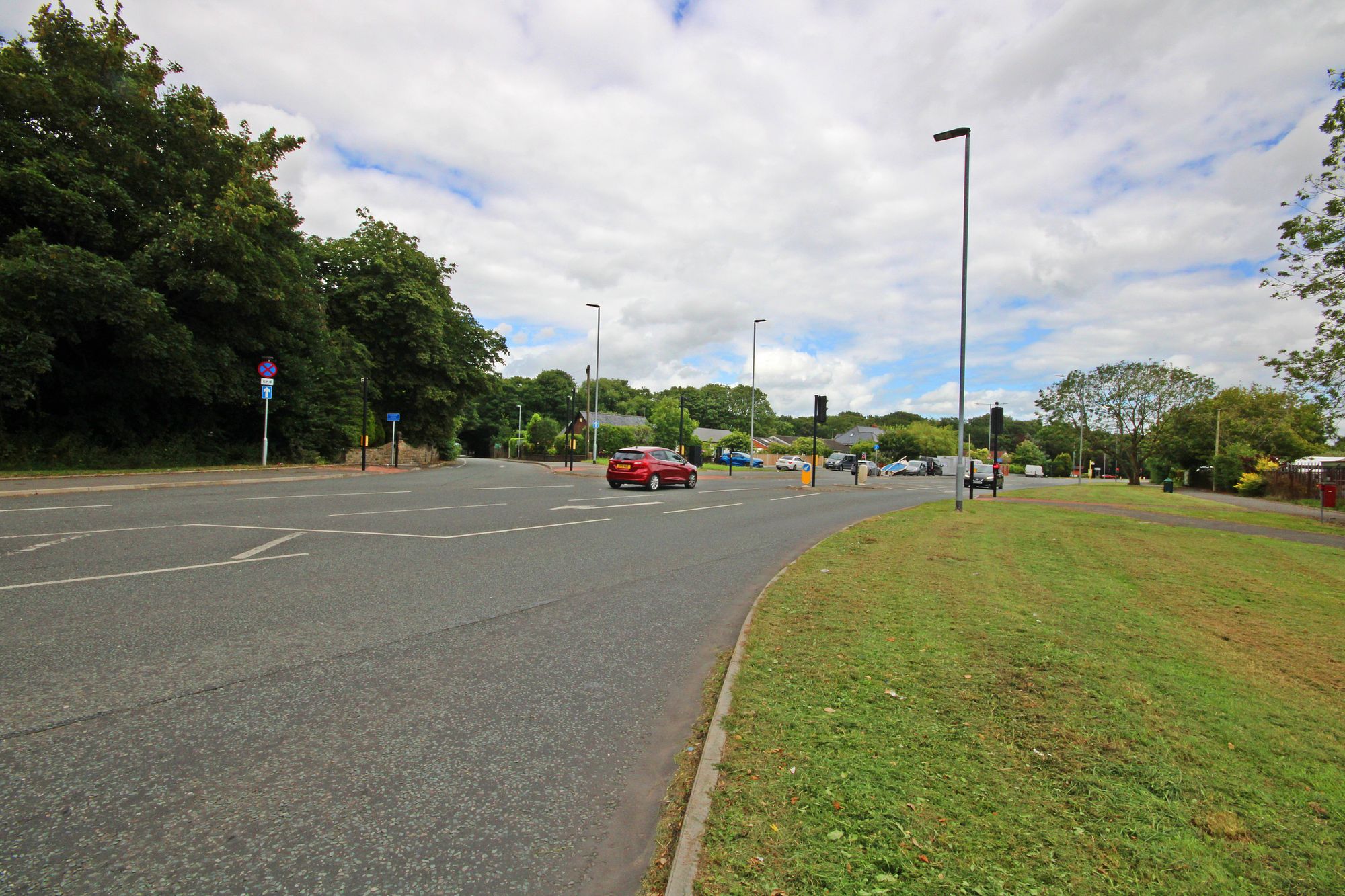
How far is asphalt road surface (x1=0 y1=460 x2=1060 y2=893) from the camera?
236 centimetres

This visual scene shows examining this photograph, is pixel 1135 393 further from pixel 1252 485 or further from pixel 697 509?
pixel 697 509

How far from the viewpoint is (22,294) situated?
17.5 meters

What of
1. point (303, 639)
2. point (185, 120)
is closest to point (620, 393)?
point (185, 120)

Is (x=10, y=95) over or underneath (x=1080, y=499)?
over

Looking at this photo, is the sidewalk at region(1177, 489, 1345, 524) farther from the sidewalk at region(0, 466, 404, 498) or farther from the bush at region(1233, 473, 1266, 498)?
the sidewalk at region(0, 466, 404, 498)

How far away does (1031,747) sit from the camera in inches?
125

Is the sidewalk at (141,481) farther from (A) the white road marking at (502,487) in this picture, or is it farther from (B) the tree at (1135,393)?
(B) the tree at (1135,393)

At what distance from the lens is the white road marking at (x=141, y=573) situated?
19.0ft

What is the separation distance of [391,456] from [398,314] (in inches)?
338

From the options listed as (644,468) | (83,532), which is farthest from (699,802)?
(644,468)

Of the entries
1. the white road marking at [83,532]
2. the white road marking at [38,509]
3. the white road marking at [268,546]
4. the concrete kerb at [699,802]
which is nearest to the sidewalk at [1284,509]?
the concrete kerb at [699,802]

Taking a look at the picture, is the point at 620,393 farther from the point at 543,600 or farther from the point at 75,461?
the point at 543,600

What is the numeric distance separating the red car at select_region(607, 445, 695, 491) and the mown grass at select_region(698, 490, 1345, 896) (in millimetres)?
15795

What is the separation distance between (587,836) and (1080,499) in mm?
27305
